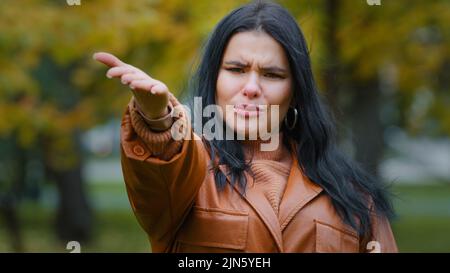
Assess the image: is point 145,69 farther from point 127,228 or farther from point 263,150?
point 263,150

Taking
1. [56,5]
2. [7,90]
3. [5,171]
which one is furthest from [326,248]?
[5,171]

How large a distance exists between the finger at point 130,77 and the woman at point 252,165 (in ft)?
0.28

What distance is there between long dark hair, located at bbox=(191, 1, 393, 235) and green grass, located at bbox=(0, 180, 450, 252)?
18.7 feet

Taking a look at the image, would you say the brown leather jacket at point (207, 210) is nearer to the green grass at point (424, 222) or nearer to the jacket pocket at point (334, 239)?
the jacket pocket at point (334, 239)

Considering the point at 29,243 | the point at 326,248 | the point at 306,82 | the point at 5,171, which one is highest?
the point at 5,171

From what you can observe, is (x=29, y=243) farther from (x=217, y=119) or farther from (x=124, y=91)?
(x=217, y=119)

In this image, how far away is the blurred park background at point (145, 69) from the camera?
7.85 meters

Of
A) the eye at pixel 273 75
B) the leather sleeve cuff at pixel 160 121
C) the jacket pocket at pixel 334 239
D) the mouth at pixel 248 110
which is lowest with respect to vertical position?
the jacket pocket at pixel 334 239

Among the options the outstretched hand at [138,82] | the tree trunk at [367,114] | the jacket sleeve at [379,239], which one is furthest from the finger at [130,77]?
the tree trunk at [367,114]

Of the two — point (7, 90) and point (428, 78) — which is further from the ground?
point (428, 78)

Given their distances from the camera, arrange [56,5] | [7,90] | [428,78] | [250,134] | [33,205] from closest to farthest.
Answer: [250,134] < [7,90] < [56,5] < [428,78] < [33,205]

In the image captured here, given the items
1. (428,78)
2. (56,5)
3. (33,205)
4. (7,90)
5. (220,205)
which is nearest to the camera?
(220,205)

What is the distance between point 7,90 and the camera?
839 cm

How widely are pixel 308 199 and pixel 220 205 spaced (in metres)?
0.27
